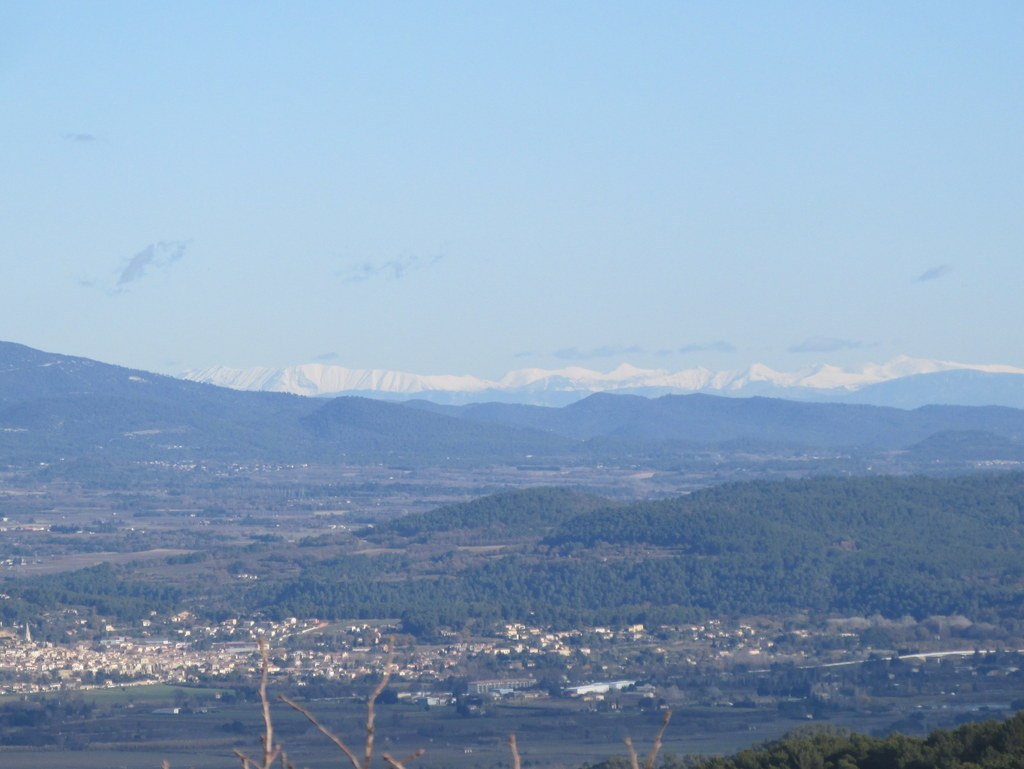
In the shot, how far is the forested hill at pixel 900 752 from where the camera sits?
21.4 m

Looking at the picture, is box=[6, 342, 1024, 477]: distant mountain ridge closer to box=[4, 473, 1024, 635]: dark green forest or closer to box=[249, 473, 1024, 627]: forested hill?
box=[4, 473, 1024, 635]: dark green forest

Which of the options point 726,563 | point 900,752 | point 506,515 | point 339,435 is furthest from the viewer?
point 339,435

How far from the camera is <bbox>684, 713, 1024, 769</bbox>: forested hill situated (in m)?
21.4

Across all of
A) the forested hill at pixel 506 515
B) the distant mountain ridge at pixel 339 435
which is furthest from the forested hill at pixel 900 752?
the distant mountain ridge at pixel 339 435

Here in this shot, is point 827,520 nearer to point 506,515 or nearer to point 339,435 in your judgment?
point 506,515

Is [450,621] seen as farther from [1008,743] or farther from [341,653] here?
[1008,743]

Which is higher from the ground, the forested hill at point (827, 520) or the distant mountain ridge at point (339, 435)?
the distant mountain ridge at point (339, 435)

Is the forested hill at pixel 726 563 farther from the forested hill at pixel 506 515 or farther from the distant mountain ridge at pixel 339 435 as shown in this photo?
the distant mountain ridge at pixel 339 435

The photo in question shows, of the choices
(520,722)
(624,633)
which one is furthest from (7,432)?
(520,722)

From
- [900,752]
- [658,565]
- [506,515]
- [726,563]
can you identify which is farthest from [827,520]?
[900,752]

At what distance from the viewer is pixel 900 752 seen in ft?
73.6

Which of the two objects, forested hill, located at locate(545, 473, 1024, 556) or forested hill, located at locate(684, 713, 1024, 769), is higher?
forested hill, located at locate(545, 473, 1024, 556)

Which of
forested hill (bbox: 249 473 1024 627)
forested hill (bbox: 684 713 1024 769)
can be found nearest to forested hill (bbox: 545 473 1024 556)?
forested hill (bbox: 249 473 1024 627)

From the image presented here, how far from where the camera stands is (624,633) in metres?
52.8
